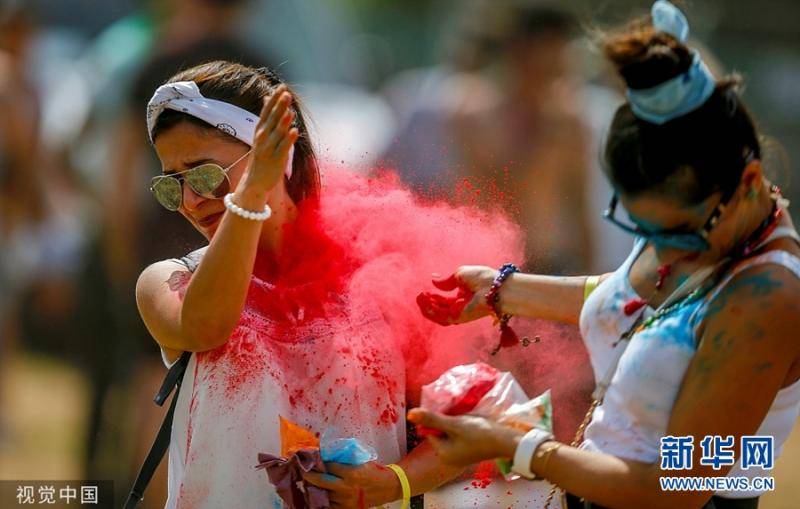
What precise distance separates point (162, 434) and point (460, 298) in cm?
88

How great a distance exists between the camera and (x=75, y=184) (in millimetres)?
8227

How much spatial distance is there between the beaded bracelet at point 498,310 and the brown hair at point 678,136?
29.1 inches

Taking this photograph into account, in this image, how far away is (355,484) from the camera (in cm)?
287

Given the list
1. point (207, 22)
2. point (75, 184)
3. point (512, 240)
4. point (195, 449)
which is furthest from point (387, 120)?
point (195, 449)

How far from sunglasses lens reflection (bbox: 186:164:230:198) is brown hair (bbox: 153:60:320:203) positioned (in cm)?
12

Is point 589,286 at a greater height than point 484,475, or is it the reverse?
point 589,286

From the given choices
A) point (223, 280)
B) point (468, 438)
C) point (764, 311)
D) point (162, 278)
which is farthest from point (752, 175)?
point (162, 278)

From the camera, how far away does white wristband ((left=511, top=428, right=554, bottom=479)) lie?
2.70 meters

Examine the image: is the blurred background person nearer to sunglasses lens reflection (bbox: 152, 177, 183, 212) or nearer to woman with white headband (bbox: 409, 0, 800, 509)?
sunglasses lens reflection (bbox: 152, 177, 183, 212)

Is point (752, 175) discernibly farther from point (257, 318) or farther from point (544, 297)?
point (257, 318)

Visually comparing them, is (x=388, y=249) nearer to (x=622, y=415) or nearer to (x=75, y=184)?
(x=622, y=415)

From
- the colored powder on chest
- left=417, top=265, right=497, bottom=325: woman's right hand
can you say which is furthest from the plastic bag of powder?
left=417, top=265, right=497, bottom=325: woman's right hand

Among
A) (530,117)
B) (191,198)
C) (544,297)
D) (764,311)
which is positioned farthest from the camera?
(530,117)

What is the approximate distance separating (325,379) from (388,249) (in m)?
0.46
